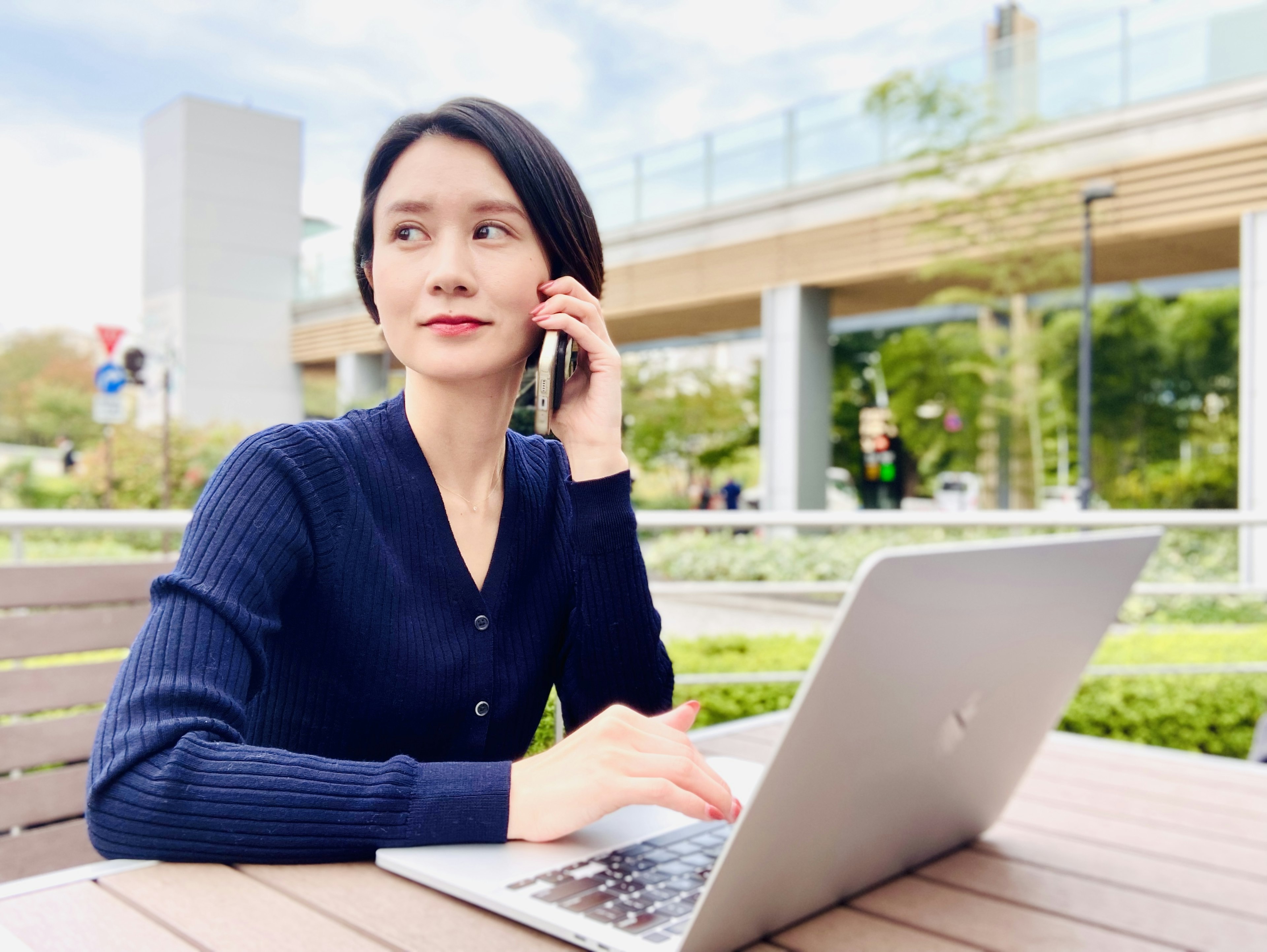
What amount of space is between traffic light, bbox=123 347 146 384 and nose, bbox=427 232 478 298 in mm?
12447

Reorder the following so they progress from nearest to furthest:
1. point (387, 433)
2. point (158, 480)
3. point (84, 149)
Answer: point (387, 433) < point (158, 480) < point (84, 149)

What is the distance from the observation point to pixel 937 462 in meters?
20.1

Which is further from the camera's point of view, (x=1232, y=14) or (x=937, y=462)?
(x=937, y=462)

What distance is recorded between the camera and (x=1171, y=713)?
438cm

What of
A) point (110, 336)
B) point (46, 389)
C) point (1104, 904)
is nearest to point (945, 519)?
point (1104, 904)

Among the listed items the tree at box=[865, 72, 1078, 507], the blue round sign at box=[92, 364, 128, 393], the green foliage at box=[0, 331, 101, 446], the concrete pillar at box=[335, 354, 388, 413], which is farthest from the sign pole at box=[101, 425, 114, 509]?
the green foliage at box=[0, 331, 101, 446]

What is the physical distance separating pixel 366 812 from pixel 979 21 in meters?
15.9

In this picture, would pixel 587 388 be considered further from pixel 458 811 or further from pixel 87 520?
pixel 87 520

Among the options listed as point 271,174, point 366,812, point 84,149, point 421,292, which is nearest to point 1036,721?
point 366,812

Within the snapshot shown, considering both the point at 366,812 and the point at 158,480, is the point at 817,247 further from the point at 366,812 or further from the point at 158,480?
the point at 366,812

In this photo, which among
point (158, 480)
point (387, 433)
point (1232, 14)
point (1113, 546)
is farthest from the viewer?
point (158, 480)

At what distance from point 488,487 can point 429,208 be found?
0.33 metres

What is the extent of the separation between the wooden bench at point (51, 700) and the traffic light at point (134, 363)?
38.5 feet

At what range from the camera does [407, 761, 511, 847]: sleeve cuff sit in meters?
0.81
